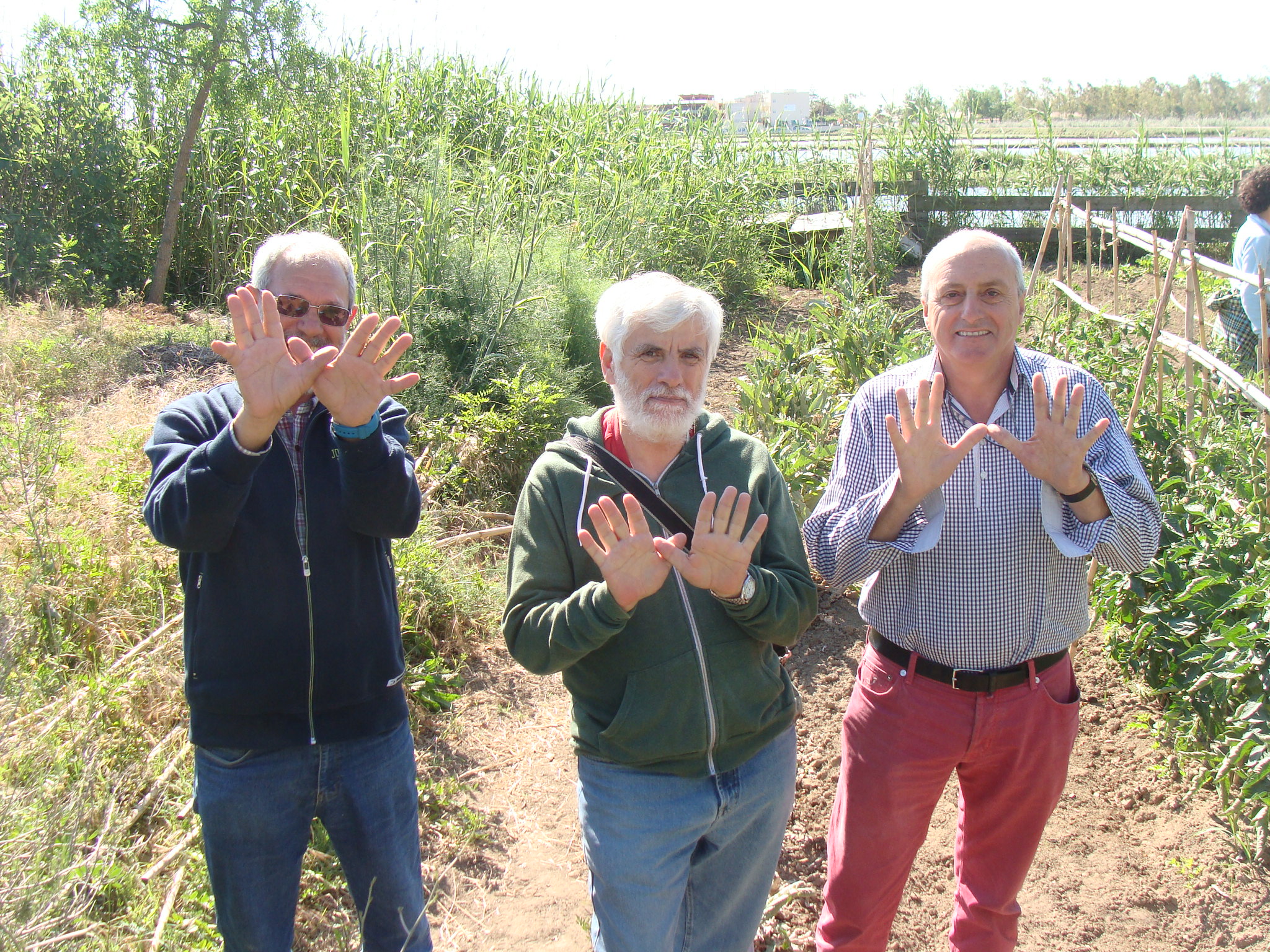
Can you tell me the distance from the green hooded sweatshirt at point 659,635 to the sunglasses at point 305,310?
20.4 inches

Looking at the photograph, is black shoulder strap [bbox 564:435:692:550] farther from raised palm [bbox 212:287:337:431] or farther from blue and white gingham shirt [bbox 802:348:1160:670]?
raised palm [bbox 212:287:337:431]

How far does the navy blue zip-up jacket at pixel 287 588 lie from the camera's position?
1.77m

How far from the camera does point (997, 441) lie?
1926mm

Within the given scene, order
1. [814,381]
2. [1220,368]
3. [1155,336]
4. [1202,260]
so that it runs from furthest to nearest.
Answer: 1. [814,381]
2. [1202,260]
3. [1155,336]
4. [1220,368]

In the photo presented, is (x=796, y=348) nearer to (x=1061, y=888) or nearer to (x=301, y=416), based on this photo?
(x=1061, y=888)

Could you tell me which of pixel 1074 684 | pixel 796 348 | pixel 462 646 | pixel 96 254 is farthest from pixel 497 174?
pixel 1074 684

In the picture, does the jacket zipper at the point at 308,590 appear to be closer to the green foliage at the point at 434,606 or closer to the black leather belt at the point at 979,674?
the black leather belt at the point at 979,674

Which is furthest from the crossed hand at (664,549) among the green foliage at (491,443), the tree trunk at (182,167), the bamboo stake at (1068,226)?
the tree trunk at (182,167)

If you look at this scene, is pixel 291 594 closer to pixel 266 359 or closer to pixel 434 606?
pixel 266 359

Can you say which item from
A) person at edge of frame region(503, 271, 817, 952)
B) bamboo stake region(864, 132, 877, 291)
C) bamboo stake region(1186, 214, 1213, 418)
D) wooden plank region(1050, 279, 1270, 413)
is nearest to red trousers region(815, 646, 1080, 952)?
person at edge of frame region(503, 271, 817, 952)

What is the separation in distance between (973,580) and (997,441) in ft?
1.06

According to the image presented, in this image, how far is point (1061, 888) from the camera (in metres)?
2.63

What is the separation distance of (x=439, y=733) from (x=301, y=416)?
1.83 meters

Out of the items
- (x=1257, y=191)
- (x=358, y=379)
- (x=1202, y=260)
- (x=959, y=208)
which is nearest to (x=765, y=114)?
(x=959, y=208)
